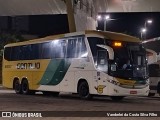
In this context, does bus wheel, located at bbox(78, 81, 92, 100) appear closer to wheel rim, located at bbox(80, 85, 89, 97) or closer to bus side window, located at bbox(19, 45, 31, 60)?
wheel rim, located at bbox(80, 85, 89, 97)

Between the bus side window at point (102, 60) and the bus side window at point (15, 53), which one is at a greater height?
the bus side window at point (15, 53)

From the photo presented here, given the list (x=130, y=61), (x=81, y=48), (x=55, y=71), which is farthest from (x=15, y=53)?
(x=130, y=61)

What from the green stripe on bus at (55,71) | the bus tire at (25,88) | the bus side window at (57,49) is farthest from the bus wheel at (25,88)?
the bus side window at (57,49)

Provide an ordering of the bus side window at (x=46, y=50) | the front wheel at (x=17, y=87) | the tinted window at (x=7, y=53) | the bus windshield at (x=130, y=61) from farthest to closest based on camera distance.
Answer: the tinted window at (x=7, y=53)
the front wheel at (x=17, y=87)
the bus side window at (x=46, y=50)
the bus windshield at (x=130, y=61)

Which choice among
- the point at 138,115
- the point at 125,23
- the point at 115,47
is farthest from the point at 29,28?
the point at 138,115

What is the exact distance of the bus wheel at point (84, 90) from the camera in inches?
773

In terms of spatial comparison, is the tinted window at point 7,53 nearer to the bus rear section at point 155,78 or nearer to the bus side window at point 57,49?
the bus side window at point 57,49

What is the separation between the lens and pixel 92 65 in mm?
19250

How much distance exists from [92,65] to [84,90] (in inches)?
52.8

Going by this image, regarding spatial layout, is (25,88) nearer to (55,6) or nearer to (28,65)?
(28,65)

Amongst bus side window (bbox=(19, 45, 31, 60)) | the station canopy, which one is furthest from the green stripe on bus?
the station canopy

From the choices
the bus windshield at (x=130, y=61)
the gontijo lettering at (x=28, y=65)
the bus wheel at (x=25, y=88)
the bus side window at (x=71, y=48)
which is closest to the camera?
the bus windshield at (x=130, y=61)

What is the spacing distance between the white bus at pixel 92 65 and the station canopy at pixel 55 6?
556 inches

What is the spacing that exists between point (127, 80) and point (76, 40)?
3.33m
